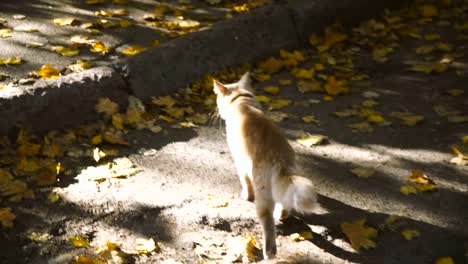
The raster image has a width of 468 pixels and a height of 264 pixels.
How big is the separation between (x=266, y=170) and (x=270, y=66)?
2448 mm

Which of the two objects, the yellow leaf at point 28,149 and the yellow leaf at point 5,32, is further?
the yellow leaf at point 5,32

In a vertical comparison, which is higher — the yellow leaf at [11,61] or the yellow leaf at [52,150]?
the yellow leaf at [11,61]

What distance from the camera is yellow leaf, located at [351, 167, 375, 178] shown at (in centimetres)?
383

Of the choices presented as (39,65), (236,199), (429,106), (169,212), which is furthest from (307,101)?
(39,65)

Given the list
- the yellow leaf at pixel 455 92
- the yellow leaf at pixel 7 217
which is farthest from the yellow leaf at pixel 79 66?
the yellow leaf at pixel 455 92

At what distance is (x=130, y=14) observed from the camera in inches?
232

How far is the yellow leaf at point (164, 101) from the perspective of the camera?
4596mm

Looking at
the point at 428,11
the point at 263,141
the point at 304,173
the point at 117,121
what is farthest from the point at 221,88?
the point at 428,11

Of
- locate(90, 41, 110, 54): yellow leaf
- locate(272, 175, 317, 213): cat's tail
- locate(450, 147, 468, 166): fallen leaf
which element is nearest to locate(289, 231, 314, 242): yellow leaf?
locate(272, 175, 317, 213): cat's tail

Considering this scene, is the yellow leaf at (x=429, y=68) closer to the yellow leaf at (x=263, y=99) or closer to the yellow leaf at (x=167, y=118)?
the yellow leaf at (x=263, y=99)

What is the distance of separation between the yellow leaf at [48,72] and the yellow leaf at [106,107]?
45cm

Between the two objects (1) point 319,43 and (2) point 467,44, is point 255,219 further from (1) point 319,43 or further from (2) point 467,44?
(2) point 467,44

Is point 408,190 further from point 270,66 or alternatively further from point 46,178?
point 46,178

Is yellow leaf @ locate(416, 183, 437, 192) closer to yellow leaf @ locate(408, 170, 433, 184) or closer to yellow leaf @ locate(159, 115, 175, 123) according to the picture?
yellow leaf @ locate(408, 170, 433, 184)
